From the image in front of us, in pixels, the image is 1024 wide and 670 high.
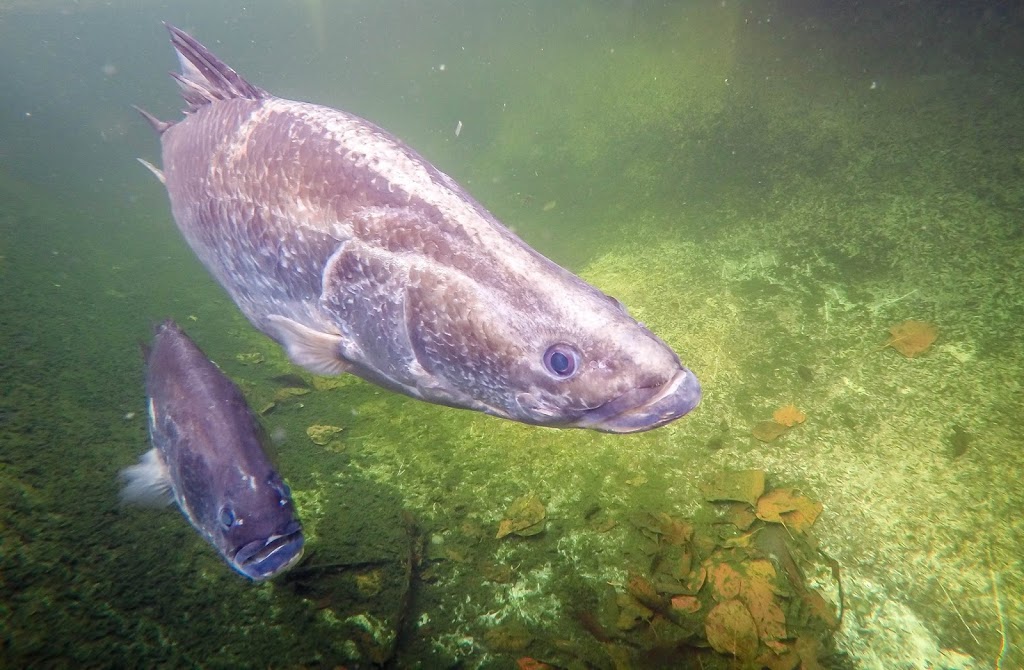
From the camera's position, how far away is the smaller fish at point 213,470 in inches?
79.6

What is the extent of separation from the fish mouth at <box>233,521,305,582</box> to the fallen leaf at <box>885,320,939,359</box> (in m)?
4.49

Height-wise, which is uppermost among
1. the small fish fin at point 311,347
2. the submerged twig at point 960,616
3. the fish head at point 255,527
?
the small fish fin at point 311,347

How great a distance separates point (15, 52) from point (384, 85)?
21414mm

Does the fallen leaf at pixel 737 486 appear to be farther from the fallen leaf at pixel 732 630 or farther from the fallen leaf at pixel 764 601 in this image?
the fallen leaf at pixel 732 630

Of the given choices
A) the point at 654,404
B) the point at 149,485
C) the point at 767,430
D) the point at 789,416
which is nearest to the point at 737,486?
the point at 767,430

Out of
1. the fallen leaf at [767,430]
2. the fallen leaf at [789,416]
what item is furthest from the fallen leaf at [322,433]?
the fallen leaf at [789,416]

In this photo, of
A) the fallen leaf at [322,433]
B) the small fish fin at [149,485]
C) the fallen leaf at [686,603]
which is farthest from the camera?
the fallen leaf at [322,433]

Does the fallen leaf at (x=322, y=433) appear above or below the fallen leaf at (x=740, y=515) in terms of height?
above

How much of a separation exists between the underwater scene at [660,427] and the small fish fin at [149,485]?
4 centimetres

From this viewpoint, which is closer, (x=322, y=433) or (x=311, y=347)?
(x=311, y=347)

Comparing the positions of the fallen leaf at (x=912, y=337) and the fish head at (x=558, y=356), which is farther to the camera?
the fallen leaf at (x=912, y=337)

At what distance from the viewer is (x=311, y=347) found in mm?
2311

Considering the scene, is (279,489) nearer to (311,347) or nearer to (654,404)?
(311,347)

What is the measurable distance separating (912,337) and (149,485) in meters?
5.56
